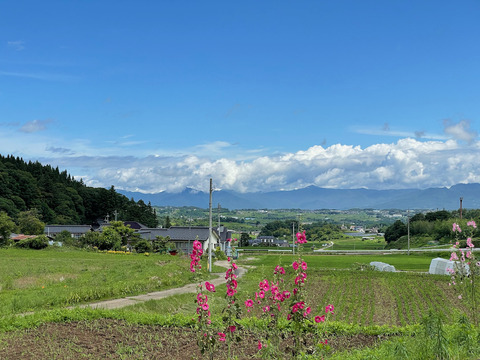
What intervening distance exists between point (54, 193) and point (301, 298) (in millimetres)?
89193

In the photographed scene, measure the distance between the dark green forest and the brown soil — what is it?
6675cm

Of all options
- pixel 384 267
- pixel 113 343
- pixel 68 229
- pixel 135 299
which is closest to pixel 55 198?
pixel 68 229

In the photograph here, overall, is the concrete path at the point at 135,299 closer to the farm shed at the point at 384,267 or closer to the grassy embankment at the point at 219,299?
the grassy embankment at the point at 219,299

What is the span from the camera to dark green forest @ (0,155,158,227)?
249ft

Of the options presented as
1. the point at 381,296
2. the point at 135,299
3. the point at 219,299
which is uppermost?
the point at 135,299

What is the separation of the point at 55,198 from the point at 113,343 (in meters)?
84.7

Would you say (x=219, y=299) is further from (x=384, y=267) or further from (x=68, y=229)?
(x=68, y=229)

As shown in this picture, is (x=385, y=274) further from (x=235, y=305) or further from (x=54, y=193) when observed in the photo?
(x=54, y=193)

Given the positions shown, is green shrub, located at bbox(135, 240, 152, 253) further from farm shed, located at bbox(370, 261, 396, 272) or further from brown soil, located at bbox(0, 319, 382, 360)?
brown soil, located at bbox(0, 319, 382, 360)

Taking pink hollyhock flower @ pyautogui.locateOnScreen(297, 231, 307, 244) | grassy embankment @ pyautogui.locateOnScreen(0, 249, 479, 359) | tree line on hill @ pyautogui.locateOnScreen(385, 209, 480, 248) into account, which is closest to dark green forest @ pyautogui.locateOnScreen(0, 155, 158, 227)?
tree line on hill @ pyautogui.locateOnScreen(385, 209, 480, 248)

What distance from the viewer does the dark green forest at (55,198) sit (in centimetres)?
7588

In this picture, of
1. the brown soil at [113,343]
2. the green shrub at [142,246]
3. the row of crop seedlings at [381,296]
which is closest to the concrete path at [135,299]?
the brown soil at [113,343]

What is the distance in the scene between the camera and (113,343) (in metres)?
9.50

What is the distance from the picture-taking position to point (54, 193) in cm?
8744
